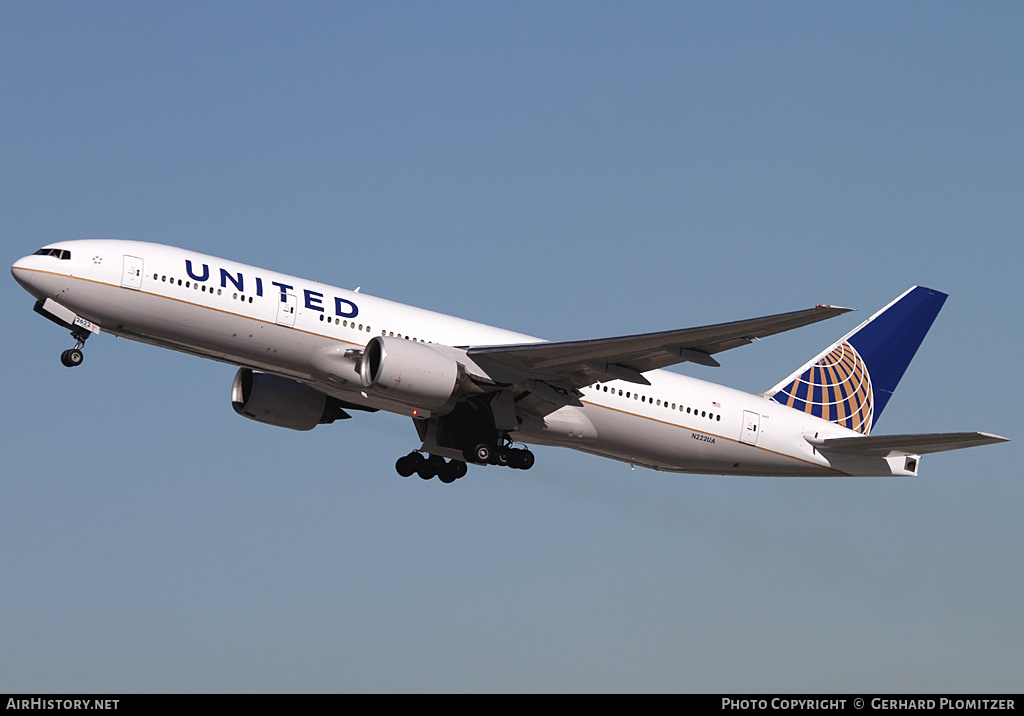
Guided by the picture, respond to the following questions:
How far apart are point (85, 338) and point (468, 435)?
31.7 ft

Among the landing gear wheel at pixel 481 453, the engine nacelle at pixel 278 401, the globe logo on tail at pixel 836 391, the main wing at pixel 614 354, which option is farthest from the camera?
the globe logo on tail at pixel 836 391

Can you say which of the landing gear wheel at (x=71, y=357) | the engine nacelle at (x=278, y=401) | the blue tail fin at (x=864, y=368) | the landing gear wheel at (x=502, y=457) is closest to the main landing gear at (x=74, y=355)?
the landing gear wheel at (x=71, y=357)

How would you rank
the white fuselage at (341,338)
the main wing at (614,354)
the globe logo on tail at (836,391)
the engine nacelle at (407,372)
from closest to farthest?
the main wing at (614,354), the white fuselage at (341,338), the engine nacelle at (407,372), the globe logo on tail at (836,391)

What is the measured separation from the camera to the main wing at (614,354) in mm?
27219

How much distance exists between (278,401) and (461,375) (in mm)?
6511

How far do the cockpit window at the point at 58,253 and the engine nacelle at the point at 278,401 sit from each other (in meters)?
7.00

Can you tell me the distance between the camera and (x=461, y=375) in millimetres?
30531

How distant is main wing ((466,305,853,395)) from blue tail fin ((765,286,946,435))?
7.33 meters

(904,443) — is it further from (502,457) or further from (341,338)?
(341,338)

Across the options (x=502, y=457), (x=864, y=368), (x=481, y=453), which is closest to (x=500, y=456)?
(x=502, y=457)

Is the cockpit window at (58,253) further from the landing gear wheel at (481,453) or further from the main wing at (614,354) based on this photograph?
the landing gear wheel at (481,453)

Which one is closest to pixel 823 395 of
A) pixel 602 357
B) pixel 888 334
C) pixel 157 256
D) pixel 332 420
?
pixel 888 334

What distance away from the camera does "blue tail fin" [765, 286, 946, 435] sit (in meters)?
36.4
